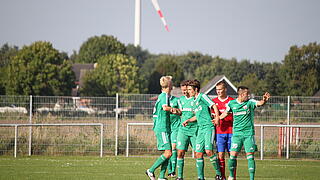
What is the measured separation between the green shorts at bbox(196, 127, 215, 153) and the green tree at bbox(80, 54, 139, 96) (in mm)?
65575

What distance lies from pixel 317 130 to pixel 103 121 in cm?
799

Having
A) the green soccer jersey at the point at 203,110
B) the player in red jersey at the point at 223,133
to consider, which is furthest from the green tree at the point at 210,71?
the green soccer jersey at the point at 203,110

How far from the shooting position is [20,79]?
70.4 metres

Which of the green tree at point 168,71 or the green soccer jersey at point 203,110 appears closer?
the green soccer jersey at point 203,110

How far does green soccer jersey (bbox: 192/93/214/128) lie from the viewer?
12016 mm

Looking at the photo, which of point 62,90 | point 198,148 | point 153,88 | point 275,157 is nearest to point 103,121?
point 275,157

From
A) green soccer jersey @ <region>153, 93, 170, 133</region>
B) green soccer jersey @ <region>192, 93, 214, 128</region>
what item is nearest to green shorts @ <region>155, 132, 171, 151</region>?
green soccer jersey @ <region>153, 93, 170, 133</region>

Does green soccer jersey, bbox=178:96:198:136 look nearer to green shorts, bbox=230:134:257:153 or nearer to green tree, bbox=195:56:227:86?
green shorts, bbox=230:134:257:153

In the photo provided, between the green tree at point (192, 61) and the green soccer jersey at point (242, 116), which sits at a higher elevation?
the green tree at point (192, 61)

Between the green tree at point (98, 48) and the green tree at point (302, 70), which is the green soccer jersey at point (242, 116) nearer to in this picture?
the green tree at point (302, 70)

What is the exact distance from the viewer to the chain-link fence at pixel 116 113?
868 inches

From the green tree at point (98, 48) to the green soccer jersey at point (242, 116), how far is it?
8441 centimetres

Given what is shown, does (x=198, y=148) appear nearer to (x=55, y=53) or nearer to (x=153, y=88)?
(x=55, y=53)

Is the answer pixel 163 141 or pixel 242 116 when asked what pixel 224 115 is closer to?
pixel 242 116
